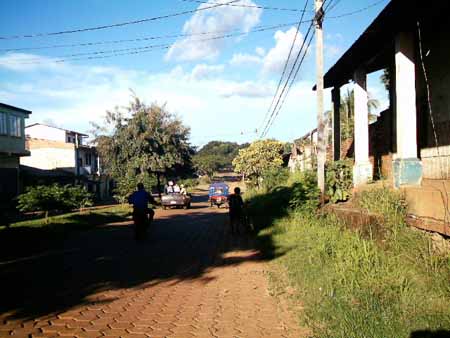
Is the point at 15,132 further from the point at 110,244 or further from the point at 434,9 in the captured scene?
the point at 434,9

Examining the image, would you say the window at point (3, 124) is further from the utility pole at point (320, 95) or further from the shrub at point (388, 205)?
the shrub at point (388, 205)

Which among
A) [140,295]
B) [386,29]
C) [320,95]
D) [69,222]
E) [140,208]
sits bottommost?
[140,295]

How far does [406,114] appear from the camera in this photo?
31.2 ft

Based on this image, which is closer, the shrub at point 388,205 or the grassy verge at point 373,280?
the grassy verge at point 373,280

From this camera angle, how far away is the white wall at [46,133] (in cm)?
5353

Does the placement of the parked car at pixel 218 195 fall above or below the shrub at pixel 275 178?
below

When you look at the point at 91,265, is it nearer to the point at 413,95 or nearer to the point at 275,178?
the point at 413,95

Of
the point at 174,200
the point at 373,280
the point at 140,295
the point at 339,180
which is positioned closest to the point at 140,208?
the point at 140,295

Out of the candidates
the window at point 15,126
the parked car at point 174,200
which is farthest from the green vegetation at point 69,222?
the window at point 15,126

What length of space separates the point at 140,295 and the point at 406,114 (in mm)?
6500

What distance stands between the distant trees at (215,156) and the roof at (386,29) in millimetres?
60429

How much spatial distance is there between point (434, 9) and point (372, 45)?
3050 millimetres

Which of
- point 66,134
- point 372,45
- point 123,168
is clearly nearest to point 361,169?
point 372,45

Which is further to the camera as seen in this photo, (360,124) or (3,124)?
(3,124)
